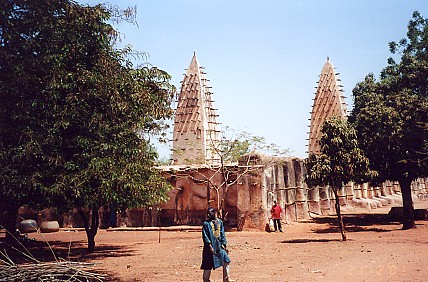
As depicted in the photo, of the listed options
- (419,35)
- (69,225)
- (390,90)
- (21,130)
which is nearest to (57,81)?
(21,130)

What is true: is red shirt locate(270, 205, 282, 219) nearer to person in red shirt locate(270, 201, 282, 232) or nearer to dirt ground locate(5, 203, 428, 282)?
person in red shirt locate(270, 201, 282, 232)

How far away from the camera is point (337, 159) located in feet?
54.2

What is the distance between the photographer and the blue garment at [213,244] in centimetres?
852

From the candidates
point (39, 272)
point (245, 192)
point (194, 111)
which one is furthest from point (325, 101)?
point (39, 272)

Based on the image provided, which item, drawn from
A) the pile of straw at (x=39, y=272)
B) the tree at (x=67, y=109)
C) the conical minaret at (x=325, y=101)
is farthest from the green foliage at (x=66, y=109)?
the conical minaret at (x=325, y=101)

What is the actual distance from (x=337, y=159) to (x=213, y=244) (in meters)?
9.23

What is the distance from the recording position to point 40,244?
19234 mm

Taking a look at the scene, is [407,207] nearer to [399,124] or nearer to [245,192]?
[399,124]

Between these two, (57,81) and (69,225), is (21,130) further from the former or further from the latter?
(69,225)

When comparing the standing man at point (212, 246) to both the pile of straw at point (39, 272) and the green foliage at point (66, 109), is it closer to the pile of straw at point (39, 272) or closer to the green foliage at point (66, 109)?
the pile of straw at point (39, 272)

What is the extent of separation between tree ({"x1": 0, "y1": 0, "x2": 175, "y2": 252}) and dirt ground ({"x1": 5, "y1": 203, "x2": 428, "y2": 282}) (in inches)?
99.5

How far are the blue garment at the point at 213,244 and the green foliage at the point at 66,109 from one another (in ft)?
10.1

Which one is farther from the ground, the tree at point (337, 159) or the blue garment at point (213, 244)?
the tree at point (337, 159)

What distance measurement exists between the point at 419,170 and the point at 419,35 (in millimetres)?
9383
